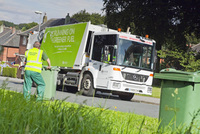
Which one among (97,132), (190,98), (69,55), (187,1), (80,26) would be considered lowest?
(97,132)

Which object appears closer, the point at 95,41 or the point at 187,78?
the point at 187,78

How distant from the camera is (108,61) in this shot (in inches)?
567

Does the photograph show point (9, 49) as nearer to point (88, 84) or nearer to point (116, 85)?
point (88, 84)

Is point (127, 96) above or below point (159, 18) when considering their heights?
below

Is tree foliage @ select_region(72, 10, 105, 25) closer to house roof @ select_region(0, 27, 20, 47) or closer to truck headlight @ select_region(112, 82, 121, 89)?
house roof @ select_region(0, 27, 20, 47)

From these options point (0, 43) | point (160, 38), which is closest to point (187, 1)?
point (160, 38)

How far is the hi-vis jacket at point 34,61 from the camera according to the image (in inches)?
347

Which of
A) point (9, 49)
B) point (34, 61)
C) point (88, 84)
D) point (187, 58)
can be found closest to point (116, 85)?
point (88, 84)

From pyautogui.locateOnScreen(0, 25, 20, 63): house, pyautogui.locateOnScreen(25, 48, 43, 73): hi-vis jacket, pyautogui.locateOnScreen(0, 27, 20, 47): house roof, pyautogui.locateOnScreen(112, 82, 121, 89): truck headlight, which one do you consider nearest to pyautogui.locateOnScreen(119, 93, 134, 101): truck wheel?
pyautogui.locateOnScreen(112, 82, 121, 89): truck headlight

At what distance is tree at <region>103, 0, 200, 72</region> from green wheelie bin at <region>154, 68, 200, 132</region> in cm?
2243

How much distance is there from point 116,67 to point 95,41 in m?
1.73

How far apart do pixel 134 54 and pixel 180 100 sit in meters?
9.90

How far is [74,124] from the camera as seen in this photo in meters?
3.69

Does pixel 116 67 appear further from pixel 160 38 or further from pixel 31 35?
pixel 160 38
